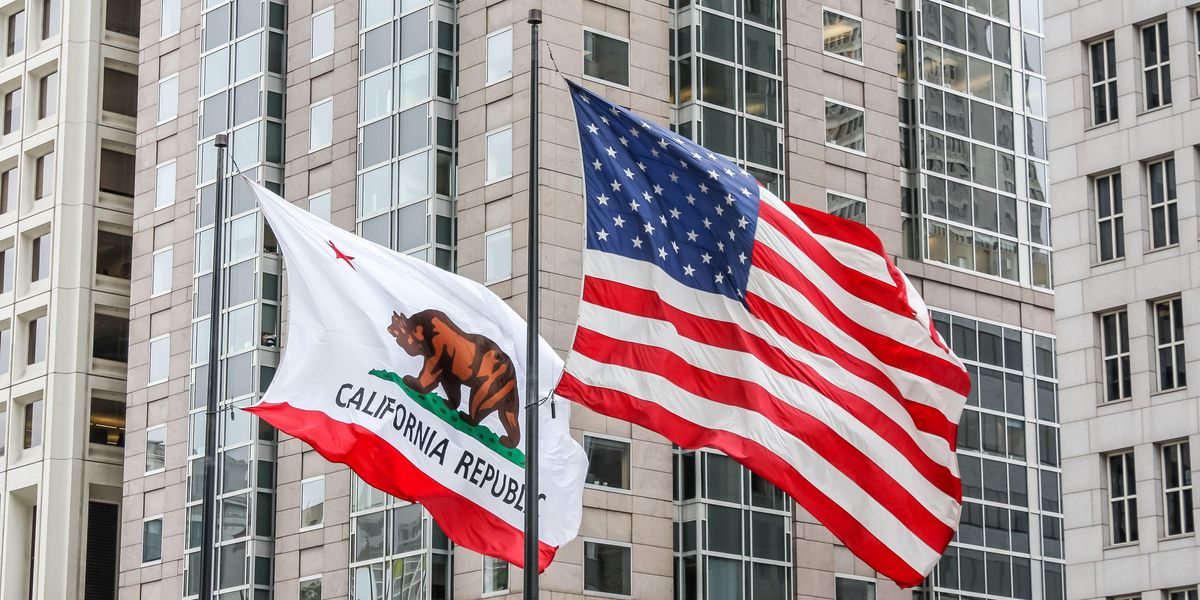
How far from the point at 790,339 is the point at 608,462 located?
1500 inches

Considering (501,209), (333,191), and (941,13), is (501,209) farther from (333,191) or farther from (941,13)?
(941,13)

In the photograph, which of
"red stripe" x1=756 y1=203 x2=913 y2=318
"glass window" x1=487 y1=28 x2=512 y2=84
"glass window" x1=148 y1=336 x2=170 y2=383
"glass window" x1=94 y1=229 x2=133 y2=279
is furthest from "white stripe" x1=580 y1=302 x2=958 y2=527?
"glass window" x1=94 y1=229 x2=133 y2=279

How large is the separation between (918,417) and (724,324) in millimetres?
2808

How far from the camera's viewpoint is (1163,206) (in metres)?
52.6

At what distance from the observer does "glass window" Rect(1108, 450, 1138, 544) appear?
2031 inches

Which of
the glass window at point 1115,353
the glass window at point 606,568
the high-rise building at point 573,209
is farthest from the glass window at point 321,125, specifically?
the glass window at point 1115,353

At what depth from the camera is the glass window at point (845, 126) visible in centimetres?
7256

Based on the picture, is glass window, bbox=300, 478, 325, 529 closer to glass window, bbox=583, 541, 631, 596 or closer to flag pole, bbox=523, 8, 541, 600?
glass window, bbox=583, 541, 631, 596

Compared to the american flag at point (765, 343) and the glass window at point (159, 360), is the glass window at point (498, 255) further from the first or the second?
the american flag at point (765, 343)

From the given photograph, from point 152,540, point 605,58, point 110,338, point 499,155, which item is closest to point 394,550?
point 499,155

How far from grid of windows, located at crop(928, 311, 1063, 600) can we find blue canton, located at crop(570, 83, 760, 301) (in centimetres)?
4583

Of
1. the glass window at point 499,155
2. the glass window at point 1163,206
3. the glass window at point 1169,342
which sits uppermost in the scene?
the glass window at point 499,155

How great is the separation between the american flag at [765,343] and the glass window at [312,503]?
43453 millimetres

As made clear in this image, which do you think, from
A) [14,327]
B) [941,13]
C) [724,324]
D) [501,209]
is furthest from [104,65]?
[724,324]
